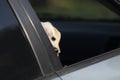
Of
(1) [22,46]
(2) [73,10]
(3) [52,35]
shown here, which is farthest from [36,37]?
(2) [73,10]

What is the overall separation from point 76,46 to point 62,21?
0.33 meters

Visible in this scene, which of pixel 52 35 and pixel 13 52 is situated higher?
pixel 13 52

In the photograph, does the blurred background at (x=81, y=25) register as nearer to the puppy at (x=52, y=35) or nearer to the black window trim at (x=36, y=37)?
the puppy at (x=52, y=35)

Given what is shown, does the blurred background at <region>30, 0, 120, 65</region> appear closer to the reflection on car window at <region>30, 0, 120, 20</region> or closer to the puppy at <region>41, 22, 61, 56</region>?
the reflection on car window at <region>30, 0, 120, 20</region>

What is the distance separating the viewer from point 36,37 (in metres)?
2.58

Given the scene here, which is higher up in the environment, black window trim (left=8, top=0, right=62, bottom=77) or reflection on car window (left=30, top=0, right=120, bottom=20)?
black window trim (left=8, top=0, right=62, bottom=77)

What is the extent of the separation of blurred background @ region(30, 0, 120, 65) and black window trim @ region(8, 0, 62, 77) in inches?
22.7

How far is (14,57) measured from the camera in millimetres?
2498

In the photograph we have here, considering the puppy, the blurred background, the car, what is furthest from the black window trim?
the blurred background

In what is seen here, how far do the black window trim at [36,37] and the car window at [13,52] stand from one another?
2 cm

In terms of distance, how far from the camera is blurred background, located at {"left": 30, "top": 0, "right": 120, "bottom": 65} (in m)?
3.32

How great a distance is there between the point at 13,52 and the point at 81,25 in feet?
3.78

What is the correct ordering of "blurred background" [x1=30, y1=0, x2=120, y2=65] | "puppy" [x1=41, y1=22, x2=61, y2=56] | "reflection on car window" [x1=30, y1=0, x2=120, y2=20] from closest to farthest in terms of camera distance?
"puppy" [x1=41, y1=22, x2=61, y2=56]
"blurred background" [x1=30, y1=0, x2=120, y2=65]
"reflection on car window" [x1=30, y1=0, x2=120, y2=20]

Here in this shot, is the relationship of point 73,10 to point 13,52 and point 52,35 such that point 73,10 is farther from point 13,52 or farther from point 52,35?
point 13,52
